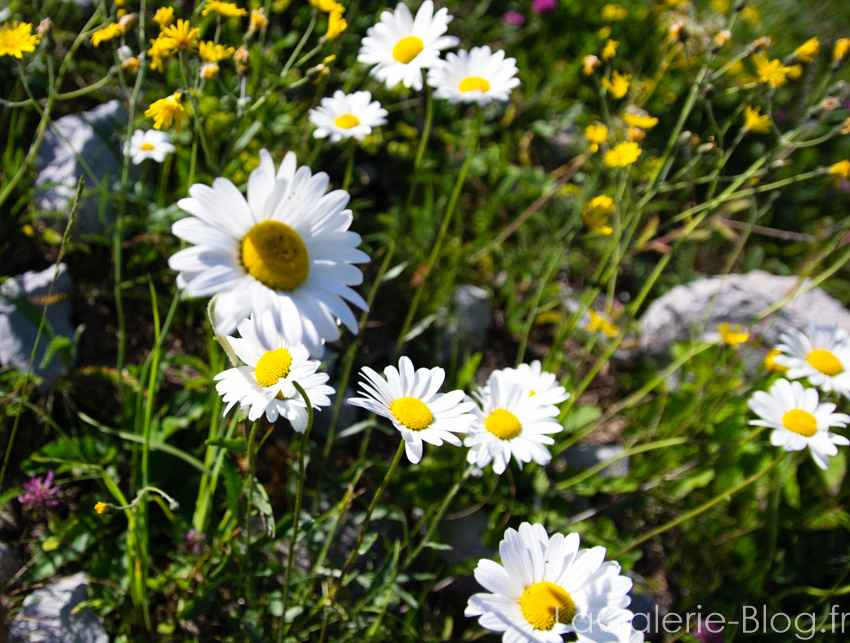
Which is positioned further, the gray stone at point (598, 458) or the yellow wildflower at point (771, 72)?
the gray stone at point (598, 458)

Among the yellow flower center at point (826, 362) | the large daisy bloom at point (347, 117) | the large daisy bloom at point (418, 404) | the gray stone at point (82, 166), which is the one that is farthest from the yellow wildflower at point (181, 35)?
the yellow flower center at point (826, 362)

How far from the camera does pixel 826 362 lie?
1839mm

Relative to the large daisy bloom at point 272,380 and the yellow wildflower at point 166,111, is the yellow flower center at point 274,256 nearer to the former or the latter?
the large daisy bloom at point 272,380

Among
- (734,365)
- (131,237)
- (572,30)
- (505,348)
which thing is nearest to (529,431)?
(505,348)

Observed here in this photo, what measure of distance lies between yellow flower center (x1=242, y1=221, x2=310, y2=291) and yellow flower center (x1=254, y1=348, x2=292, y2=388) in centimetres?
27

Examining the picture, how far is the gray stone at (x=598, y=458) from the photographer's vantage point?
8.13ft

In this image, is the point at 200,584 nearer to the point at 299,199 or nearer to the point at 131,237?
the point at 299,199

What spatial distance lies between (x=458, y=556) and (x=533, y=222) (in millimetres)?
1830

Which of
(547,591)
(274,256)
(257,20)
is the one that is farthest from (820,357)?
(257,20)

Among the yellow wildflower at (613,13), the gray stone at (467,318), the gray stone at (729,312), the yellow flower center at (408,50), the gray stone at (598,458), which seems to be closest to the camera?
the yellow flower center at (408,50)

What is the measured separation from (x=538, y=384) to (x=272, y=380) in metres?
0.74

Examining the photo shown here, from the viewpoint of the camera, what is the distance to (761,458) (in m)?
2.40

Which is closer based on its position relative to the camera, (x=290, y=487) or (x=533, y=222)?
(x=290, y=487)

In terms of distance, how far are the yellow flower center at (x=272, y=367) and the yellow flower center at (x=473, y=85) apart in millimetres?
1089
